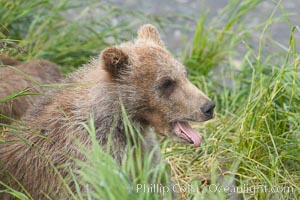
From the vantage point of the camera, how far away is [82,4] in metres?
10.2

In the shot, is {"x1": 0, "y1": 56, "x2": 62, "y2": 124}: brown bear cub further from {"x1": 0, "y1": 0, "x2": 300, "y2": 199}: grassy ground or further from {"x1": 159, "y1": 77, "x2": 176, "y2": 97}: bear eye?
{"x1": 159, "y1": 77, "x2": 176, "y2": 97}: bear eye

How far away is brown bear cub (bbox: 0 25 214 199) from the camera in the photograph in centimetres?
650

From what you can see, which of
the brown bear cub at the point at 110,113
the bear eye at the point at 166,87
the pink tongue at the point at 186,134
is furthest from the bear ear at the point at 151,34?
the pink tongue at the point at 186,134

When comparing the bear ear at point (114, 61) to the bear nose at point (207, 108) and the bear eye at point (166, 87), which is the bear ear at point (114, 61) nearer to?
the bear eye at point (166, 87)

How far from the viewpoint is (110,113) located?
257 inches

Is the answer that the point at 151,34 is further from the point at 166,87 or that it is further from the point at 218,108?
the point at 218,108

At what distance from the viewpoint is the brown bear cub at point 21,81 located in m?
7.54

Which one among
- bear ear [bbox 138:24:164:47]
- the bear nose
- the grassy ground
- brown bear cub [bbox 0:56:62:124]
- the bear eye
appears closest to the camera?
the grassy ground

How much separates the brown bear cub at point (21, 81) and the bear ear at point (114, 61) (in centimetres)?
103

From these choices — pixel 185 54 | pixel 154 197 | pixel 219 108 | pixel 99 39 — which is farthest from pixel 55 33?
pixel 154 197

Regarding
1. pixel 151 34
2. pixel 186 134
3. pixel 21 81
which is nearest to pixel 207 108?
pixel 186 134

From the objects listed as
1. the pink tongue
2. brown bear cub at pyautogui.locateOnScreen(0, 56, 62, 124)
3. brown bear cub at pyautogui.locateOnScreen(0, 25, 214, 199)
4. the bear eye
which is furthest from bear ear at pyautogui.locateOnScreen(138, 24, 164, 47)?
brown bear cub at pyautogui.locateOnScreen(0, 56, 62, 124)

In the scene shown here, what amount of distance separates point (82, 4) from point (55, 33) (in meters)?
0.73

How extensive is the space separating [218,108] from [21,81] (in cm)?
215
